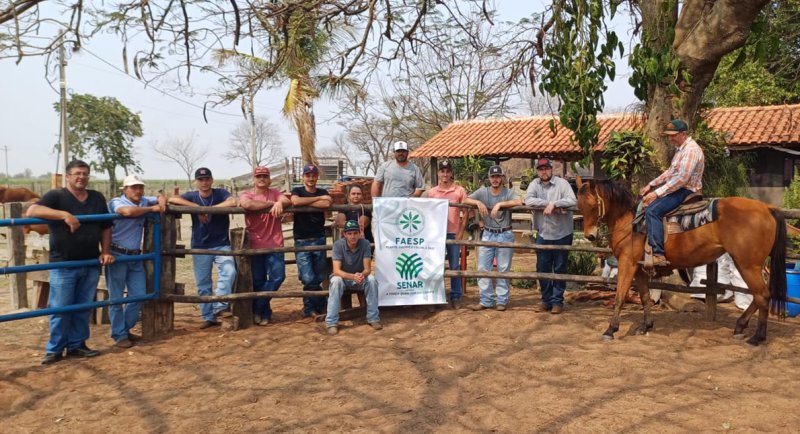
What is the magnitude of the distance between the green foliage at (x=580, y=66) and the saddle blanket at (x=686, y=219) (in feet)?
3.21

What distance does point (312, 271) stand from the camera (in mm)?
6602

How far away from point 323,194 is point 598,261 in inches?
226

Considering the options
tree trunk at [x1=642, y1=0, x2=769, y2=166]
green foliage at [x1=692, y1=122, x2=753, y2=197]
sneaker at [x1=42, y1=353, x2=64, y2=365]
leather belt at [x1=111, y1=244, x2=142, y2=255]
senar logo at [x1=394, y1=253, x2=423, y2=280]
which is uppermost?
tree trunk at [x1=642, y1=0, x2=769, y2=166]

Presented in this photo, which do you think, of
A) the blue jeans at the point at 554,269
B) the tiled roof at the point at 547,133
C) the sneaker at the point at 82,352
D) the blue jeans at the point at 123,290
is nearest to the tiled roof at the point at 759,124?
the tiled roof at the point at 547,133

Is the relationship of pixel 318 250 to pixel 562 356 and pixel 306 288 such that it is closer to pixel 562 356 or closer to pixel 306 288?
pixel 306 288

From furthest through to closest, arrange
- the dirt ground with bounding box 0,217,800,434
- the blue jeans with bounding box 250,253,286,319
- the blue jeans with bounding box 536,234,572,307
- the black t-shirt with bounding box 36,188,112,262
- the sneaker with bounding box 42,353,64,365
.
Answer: the blue jeans with bounding box 536,234,572,307 < the blue jeans with bounding box 250,253,286,319 < the black t-shirt with bounding box 36,188,112,262 < the sneaker with bounding box 42,353,64,365 < the dirt ground with bounding box 0,217,800,434

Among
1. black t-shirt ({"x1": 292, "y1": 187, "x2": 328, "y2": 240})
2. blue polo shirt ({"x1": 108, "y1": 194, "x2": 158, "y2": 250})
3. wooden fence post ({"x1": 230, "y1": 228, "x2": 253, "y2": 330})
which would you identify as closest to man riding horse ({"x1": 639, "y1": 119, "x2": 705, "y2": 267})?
black t-shirt ({"x1": 292, "y1": 187, "x2": 328, "y2": 240})

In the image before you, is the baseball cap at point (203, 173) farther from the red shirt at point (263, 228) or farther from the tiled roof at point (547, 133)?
the tiled roof at point (547, 133)

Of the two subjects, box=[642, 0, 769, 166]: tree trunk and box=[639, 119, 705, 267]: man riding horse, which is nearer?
box=[639, 119, 705, 267]: man riding horse

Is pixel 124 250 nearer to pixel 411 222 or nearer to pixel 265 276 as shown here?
pixel 265 276

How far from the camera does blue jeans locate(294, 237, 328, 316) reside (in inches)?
258

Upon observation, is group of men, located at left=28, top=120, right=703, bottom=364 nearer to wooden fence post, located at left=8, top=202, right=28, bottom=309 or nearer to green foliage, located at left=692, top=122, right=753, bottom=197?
wooden fence post, located at left=8, top=202, right=28, bottom=309

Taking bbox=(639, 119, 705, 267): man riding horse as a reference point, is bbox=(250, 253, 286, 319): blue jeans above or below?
below

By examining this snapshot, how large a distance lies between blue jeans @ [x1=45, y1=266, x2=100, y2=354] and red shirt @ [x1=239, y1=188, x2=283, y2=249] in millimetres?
1516
